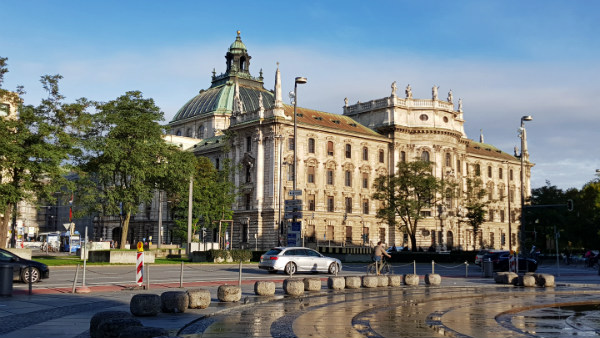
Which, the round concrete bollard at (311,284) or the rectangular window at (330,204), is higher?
the rectangular window at (330,204)

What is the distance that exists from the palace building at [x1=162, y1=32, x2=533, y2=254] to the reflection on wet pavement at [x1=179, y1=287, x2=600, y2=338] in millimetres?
46310

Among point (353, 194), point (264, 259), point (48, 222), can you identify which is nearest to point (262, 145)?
point (353, 194)

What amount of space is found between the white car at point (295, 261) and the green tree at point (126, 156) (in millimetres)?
18258

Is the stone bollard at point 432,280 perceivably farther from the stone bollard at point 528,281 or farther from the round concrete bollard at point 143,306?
the round concrete bollard at point 143,306

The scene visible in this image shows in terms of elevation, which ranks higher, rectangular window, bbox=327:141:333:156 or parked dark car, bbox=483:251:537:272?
rectangular window, bbox=327:141:333:156

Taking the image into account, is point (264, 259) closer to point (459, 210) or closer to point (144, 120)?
point (144, 120)

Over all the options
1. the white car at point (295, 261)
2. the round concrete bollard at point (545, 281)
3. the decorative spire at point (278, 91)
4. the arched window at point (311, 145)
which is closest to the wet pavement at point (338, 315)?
the round concrete bollard at point (545, 281)

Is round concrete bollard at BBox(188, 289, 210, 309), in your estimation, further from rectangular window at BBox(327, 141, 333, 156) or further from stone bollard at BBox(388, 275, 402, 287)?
→ rectangular window at BBox(327, 141, 333, 156)

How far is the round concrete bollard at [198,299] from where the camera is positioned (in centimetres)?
1619

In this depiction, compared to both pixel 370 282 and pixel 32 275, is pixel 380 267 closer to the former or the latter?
pixel 370 282

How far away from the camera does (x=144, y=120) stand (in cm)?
5022

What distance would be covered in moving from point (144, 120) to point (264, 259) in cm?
2087

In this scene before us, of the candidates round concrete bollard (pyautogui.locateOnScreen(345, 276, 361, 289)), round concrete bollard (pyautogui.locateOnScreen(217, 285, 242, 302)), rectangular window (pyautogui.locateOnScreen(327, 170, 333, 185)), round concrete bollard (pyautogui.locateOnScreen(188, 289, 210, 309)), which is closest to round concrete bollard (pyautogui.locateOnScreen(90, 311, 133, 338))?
round concrete bollard (pyautogui.locateOnScreen(188, 289, 210, 309))

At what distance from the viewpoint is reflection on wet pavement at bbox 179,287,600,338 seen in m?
12.8
